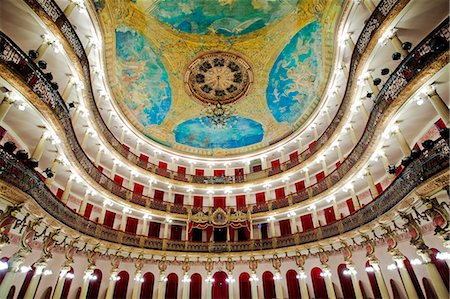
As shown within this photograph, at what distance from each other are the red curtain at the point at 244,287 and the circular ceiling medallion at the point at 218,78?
63.6 ft

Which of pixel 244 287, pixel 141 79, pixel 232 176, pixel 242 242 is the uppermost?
pixel 141 79

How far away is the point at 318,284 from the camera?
20.5 m

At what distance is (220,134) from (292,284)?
18.5m

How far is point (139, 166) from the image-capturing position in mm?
24312

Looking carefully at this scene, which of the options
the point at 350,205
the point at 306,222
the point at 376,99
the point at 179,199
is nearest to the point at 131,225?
the point at 179,199

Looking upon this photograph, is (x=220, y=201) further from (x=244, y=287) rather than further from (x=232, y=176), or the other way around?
(x=244, y=287)

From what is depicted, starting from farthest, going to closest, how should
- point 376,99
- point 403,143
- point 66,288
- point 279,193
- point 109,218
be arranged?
point 279,193 → point 109,218 → point 66,288 → point 376,99 → point 403,143

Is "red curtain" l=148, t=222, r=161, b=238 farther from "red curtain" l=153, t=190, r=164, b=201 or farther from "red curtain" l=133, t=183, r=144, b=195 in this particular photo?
"red curtain" l=133, t=183, r=144, b=195

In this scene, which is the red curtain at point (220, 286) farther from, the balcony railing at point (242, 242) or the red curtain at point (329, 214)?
the red curtain at point (329, 214)

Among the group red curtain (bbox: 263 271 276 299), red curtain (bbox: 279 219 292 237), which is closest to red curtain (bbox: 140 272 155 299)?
red curtain (bbox: 263 271 276 299)

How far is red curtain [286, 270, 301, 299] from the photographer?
21.1 metres

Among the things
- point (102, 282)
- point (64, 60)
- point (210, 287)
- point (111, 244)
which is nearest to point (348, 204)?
point (210, 287)

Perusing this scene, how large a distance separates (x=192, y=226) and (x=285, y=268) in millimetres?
10053

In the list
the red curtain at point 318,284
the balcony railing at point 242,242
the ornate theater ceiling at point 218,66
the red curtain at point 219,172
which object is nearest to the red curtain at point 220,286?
the balcony railing at point 242,242
